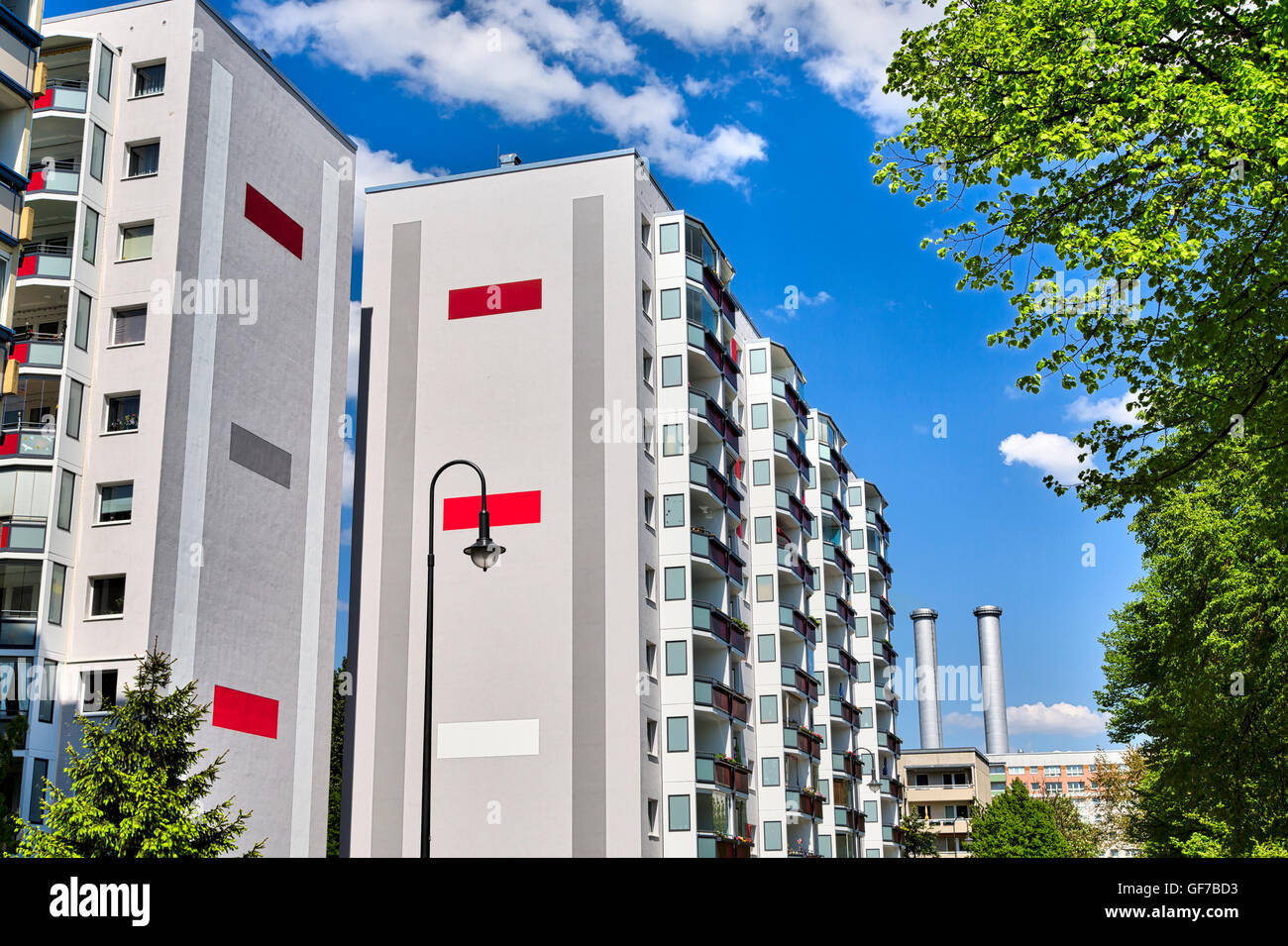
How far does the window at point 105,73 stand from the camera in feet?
130

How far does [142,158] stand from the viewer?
40.1 meters

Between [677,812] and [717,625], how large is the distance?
27.5 ft

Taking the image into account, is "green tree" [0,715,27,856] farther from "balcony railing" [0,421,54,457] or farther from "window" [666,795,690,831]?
"window" [666,795,690,831]

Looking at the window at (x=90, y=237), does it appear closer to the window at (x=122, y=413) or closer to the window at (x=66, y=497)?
the window at (x=122, y=413)

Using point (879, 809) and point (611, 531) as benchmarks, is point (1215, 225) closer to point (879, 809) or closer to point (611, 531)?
point (611, 531)

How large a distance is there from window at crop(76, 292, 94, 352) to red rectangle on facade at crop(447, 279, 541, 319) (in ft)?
48.3

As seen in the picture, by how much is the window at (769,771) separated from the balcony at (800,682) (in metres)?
3.70

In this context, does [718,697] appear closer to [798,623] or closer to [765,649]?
[765,649]

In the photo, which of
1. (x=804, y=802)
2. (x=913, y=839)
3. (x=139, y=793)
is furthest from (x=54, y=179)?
(x=913, y=839)
